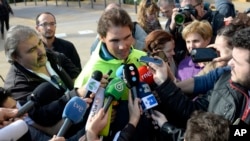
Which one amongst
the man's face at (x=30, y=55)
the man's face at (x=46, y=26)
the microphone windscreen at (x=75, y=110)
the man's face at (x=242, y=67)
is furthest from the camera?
the man's face at (x=46, y=26)

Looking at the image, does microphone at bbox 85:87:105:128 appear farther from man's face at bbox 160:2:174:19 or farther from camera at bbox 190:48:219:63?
man's face at bbox 160:2:174:19

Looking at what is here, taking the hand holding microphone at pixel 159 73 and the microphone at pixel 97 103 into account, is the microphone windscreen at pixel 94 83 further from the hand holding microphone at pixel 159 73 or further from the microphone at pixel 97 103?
the hand holding microphone at pixel 159 73

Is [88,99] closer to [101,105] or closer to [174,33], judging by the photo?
[101,105]

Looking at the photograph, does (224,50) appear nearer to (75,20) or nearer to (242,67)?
(242,67)

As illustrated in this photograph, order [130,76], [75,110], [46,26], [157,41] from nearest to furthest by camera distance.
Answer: [75,110], [130,76], [157,41], [46,26]

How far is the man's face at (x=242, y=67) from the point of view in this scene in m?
2.39

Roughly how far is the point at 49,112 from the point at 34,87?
35 cm

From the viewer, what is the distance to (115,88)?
2.33 m

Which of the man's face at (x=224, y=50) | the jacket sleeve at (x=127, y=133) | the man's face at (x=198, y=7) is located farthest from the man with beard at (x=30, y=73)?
the man's face at (x=198, y=7)

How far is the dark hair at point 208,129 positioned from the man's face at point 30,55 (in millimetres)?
1395

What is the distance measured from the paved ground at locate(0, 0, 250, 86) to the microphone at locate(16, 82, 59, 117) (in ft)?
17.0

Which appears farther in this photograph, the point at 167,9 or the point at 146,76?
the point at 167,9

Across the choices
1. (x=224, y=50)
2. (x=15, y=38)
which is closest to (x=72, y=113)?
(x=15, y=38)

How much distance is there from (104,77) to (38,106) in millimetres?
495
